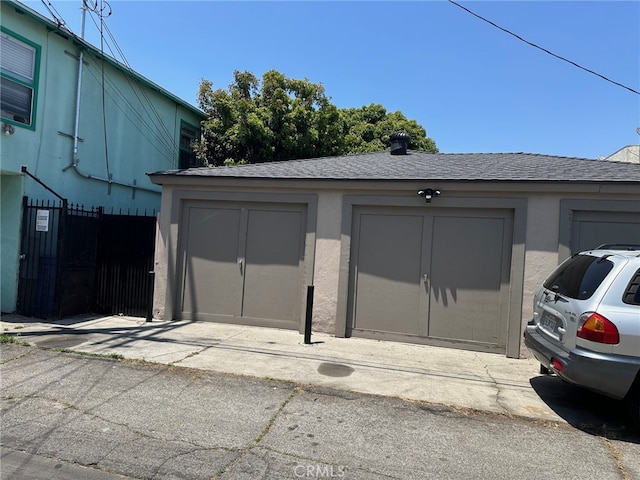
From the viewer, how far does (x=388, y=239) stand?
7574 mm

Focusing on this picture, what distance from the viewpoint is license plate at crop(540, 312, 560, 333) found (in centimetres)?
459

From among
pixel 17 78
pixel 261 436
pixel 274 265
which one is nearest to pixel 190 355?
pixel 274 265

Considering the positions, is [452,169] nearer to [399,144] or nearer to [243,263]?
[399,144]

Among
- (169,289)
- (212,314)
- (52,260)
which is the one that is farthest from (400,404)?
(52,260)

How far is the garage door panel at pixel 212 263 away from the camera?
324 inches

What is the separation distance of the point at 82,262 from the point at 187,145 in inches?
263

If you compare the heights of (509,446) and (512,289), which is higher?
(512,289)

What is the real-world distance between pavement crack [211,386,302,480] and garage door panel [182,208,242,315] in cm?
365

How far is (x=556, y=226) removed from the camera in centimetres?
672

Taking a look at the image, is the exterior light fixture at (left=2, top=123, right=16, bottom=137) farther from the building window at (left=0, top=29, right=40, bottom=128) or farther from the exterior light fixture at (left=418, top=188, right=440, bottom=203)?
the exterior light fixture at (left=418, top=188, right=440, bottom=203)

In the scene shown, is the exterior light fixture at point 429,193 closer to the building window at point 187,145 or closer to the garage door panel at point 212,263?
the garage door panel at point 212,263

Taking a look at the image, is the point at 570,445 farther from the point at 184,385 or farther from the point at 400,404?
the point at 184,385

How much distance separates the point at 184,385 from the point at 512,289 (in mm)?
5120

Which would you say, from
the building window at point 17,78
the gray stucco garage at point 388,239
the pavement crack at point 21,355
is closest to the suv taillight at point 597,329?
the gray stucco garage at point 388,239
